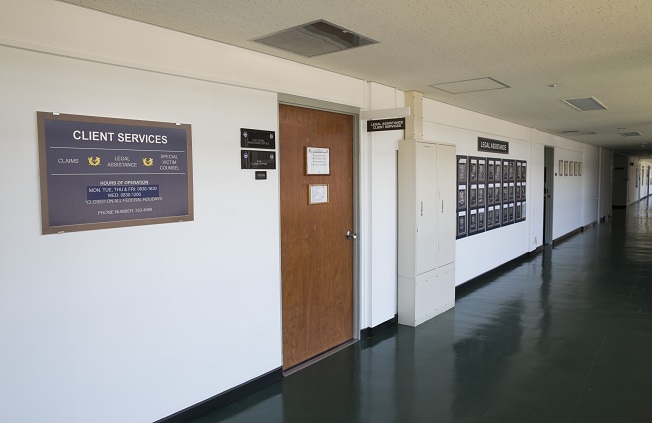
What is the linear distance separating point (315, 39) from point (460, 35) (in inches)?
38.1

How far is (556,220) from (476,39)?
9.29 metres

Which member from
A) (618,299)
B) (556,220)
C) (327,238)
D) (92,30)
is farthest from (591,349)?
(556,220)

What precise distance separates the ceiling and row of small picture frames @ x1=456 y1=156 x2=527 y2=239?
162 cm

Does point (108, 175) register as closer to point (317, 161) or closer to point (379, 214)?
point (317, 161)

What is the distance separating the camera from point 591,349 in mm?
4359

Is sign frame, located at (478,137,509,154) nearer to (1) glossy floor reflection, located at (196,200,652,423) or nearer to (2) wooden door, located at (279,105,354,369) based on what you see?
(1) glossy floor reflection, located at (196,200,652,423)

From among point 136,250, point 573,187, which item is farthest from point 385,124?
point 573,187

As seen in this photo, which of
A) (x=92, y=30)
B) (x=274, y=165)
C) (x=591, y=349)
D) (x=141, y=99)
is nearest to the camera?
(x=92, y=30)

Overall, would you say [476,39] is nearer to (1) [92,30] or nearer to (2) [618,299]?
(1) [92,30]

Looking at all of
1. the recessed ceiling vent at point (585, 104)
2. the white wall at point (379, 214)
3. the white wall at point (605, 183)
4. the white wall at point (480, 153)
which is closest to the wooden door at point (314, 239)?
the white wall at point (379, 214)

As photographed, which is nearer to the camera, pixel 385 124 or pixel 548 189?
pixel 385 124

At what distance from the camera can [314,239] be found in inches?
167

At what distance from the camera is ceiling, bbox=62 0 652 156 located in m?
2.64

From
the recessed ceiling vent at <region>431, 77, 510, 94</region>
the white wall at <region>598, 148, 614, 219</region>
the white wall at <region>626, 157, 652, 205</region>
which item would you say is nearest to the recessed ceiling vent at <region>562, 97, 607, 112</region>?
the recessed ceiling vent at <region>431, 77, 510, 94</region>
